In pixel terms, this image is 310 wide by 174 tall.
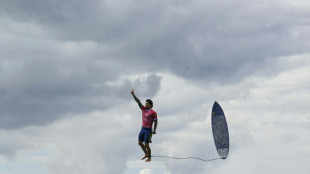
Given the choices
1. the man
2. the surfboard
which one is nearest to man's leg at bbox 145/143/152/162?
the man

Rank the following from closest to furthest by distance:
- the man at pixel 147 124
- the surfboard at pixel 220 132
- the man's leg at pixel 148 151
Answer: the man at pixel 147 124, the man's leg at pixel 148 151, the surfboard at pixel 220 132

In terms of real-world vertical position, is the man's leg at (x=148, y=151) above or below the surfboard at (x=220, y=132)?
below

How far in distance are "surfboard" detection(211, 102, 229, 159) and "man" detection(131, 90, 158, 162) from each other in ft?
34.4

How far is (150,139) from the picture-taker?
3494cm

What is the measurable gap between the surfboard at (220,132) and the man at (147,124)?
1047 centimetres

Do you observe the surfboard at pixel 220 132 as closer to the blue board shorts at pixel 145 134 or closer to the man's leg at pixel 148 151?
the man's leg at pixel 148 151

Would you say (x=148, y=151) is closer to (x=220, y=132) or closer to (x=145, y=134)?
(x=145, y=134)

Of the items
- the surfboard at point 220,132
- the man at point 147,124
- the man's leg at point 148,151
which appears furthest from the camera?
the surfboard at point 220,132

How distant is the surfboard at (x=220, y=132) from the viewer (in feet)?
141

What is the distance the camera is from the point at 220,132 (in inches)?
1705

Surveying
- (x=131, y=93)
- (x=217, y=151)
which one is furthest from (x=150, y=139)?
(x=217, y=151)

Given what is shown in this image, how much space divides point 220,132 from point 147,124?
11.5 m

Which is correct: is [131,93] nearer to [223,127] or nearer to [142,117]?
[142,117]

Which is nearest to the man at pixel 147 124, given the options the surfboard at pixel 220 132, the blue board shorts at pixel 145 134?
the blue board shorts at pixel 145 134
